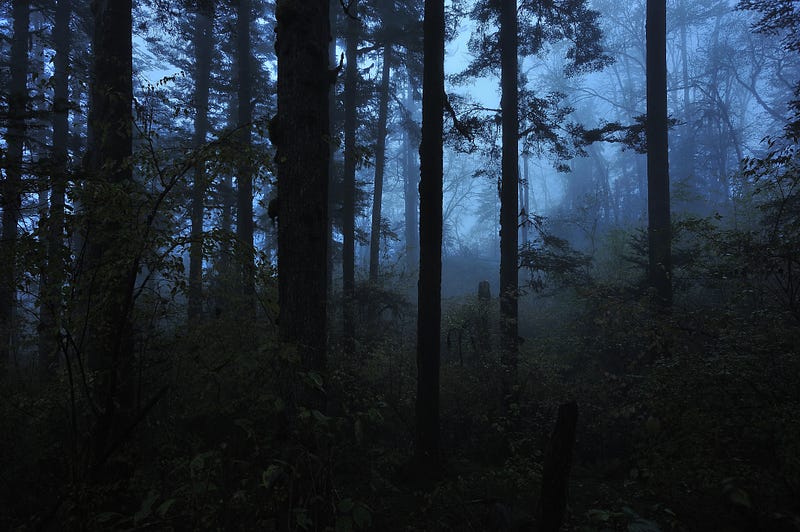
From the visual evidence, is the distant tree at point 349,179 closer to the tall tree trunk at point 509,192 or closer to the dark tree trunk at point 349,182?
the dark tree trunk at point 349,182

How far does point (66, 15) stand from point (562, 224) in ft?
98.2

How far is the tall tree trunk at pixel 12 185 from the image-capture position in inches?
166

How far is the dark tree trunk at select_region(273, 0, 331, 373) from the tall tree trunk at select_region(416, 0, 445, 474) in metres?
2.06

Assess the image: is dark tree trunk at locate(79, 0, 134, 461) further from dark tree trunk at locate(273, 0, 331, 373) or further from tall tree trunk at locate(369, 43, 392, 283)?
tall tree trunk at locate(369, 43, 392, 283)

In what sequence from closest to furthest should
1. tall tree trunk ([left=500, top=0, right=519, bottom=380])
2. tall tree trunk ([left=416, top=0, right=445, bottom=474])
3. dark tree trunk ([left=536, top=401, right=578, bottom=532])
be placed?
dark tree trunk ([left=536, top=401, right=578, bottom=532]), tall tree trunk ([left=416, top=0, right=445, bottom=474]), tall tree trunk ([left=500, top=0, right=519, bottom=380])

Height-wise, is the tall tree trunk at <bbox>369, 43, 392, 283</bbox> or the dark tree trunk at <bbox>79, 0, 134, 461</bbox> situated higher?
the tall tree trunk at <bbox>369, 43, 392, 283</bbox>

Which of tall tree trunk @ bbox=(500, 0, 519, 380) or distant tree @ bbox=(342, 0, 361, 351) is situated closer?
tall tree trunk @ bbox=(500, 0, 519, 380)

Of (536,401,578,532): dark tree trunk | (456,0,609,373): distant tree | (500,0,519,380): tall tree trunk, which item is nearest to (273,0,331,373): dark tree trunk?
(536,401,578,532): dark tree trunk

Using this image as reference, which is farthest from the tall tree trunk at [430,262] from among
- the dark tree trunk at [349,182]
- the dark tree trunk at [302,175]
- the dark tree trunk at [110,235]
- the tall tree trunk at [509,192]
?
the dark tree trunk at [349,182]

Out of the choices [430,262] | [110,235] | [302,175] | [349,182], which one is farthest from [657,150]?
[110,235]

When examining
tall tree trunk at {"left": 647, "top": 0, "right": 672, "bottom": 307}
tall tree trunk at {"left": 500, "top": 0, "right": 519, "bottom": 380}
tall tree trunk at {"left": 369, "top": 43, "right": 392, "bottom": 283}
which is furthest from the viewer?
tall tree trunk at {"left": 369, "top": 43, "right": 392, "bottom": 283}

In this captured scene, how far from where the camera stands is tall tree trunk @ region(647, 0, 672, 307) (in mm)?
10672

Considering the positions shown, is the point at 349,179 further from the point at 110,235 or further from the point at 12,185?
the point at 110,235

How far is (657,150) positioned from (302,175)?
32.8 feet
